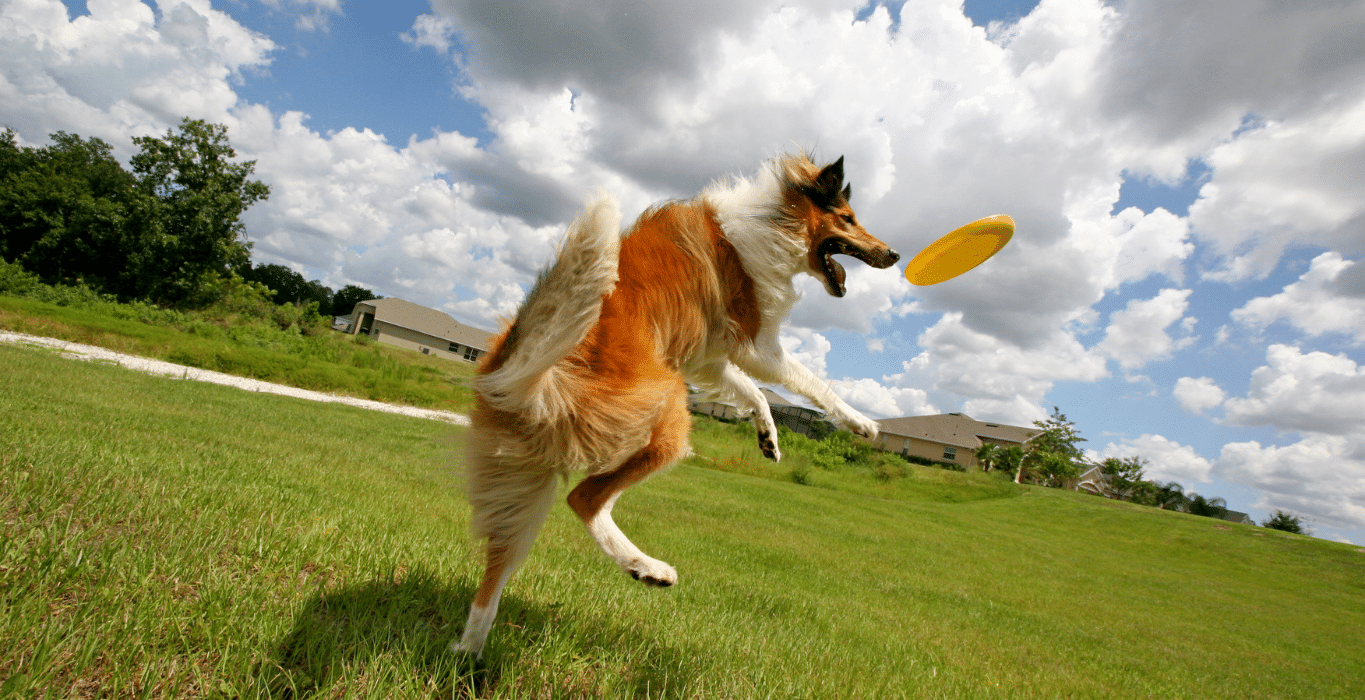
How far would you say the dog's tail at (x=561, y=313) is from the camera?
2350 millimetres

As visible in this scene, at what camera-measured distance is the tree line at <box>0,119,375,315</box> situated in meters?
36.8

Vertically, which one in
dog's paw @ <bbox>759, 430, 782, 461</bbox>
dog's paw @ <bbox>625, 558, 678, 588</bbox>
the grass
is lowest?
the grass

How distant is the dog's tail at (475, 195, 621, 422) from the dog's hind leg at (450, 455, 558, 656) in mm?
427

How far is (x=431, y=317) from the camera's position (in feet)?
229

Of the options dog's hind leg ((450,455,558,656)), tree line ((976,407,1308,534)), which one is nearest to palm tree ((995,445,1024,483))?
tree line ((976,407,1308,534))

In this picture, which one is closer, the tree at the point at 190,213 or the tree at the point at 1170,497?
the tree at the point at 190,213

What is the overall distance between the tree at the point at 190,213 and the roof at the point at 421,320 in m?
28.5

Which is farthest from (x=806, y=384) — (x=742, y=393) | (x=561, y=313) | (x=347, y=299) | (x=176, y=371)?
(x=347, y=299)

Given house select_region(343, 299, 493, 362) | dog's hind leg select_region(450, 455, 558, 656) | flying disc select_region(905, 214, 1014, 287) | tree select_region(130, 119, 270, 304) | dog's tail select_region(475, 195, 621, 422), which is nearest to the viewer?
dog's tail select_region(475, 195, 621, 422)

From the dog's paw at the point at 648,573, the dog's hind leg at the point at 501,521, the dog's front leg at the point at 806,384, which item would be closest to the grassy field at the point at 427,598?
the dog's hind leg at the point at 501,521

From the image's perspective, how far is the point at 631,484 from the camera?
2869 millimetres

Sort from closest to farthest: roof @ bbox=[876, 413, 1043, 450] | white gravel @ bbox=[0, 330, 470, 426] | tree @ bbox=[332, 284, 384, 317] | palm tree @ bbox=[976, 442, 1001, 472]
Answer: white gravel @ bbox=[0, 330, 470, 426] < palm tree @ bbox=[976, 442, 1001, 472] < roof @ bbox=[876, 413, 1043, 450] < tree @ bbox=[332, 284, 384, 317]

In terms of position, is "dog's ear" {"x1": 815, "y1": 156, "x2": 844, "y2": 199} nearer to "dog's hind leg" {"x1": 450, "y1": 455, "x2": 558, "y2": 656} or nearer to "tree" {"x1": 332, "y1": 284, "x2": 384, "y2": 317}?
"dog's hind leg" {"x1": 450, "y1": 455, "x2": 558, "y2": 656}

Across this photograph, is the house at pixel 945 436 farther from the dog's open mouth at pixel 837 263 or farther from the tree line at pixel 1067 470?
the dog's open mouth at pixel 837 263
